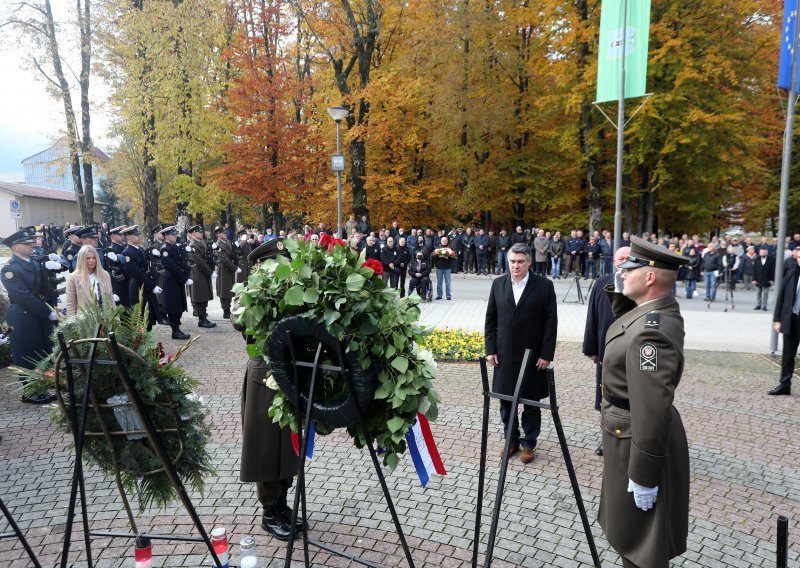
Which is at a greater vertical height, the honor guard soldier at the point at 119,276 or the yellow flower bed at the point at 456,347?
the honor guard soldier at the point at 119,276

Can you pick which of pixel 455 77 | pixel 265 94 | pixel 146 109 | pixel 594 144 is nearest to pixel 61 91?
pixel 146 109

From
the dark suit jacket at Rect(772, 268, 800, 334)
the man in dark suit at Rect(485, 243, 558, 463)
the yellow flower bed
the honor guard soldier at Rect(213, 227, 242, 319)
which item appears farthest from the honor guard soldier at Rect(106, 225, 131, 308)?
the dark suit jacket at Rect(772, 268, 800, 334)

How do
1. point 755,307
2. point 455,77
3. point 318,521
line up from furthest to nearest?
point 455,77
point 755,307
point 318,521

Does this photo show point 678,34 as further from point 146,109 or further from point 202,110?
point 146,109

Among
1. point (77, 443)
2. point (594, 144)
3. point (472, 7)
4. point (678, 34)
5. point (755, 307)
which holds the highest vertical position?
point (472, 7)

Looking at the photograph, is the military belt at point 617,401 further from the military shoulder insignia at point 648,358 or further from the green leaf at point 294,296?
the green leaf at point 294,296

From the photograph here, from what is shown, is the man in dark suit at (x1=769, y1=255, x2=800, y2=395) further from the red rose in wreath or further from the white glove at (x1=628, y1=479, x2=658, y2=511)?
the red rose in wreath

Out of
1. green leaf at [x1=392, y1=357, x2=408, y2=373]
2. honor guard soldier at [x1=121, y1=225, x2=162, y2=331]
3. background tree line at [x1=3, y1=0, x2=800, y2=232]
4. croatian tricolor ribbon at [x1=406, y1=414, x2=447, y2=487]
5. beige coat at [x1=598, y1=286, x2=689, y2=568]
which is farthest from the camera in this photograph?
background tree line at [x1=3, y1=0, x2=800, y2=232]

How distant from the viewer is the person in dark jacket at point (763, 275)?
16.1 m

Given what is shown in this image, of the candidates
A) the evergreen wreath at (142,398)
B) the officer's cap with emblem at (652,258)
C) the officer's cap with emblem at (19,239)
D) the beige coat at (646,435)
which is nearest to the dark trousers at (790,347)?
the beige coat at (646,435)

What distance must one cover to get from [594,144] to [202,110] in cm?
1737

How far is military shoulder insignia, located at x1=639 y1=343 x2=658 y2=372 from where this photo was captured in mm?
2797

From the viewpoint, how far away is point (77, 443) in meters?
3.14

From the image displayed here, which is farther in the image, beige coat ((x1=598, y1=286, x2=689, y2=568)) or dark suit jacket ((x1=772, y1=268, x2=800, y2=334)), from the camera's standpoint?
dark suit jacket ((x1=772, y1=268, x2=800, y2=334))
